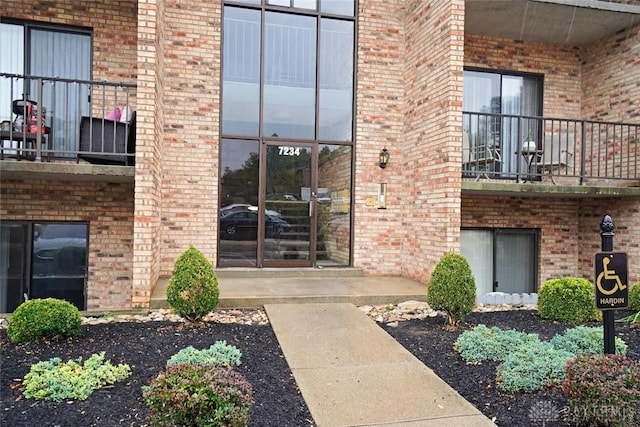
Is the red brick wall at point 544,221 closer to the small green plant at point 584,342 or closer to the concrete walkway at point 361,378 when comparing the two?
the small green plant at point 584,342

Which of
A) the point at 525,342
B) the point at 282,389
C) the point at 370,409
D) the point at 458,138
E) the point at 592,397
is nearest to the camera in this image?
the point at 592,397

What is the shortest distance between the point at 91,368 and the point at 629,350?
489cm

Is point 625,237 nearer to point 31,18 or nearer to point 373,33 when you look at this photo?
point 373,33

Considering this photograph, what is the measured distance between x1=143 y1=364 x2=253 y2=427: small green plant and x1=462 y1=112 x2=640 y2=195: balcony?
6.26 metres

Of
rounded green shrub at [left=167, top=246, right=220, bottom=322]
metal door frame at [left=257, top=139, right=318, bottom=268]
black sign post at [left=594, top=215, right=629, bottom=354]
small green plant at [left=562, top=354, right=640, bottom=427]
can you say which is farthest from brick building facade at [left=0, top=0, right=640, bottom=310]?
small green plant at [left=562, top=354, right=640, bottom=427]

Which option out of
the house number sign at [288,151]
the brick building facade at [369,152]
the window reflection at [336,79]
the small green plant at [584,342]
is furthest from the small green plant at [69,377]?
the window reflection at [336,79]

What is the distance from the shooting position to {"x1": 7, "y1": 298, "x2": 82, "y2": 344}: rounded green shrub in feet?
14.1

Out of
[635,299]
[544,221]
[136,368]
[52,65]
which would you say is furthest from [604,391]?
[52,65]

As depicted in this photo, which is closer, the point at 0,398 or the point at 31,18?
the point at 0,398

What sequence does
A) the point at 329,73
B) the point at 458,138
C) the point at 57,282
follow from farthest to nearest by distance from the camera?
the point at 329,73
the point at 57,282
the point at 458,138

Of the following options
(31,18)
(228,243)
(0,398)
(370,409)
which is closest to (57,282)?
(228,243)

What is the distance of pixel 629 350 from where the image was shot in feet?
14.6

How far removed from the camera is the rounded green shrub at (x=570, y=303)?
216 inches

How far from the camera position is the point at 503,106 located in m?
9.03
